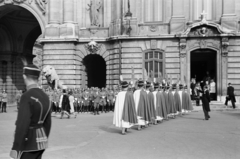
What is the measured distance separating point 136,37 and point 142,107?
12488mm

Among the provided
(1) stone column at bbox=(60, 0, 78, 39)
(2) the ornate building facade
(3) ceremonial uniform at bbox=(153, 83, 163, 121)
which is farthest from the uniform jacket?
(1) stone column at bbox=(60, 0, 78, 39)

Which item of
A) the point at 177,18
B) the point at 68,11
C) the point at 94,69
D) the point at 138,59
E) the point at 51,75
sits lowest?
the point at 51,75

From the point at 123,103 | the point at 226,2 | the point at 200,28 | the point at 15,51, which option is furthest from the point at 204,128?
the point at 15,51

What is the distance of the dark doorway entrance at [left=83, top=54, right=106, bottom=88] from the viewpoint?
90.0 ft

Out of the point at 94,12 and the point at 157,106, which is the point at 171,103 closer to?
the point at 157,106

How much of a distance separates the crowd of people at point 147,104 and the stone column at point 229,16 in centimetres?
760

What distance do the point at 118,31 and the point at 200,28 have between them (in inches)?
240

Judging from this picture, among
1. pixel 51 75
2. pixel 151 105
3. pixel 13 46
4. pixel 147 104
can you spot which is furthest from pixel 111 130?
pixel 13 46

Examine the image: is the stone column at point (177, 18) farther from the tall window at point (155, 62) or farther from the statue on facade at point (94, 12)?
the statue on facade at point (94, 12)

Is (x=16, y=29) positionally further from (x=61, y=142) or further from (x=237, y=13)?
(x=61, y=142)

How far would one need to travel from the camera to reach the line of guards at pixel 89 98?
20577 mm

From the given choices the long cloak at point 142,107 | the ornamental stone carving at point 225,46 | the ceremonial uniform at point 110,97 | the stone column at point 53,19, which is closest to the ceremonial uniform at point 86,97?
the ceremonial uniform at point 110,97

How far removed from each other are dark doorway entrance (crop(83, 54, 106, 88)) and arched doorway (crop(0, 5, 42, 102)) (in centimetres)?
952

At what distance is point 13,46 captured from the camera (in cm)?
3372
